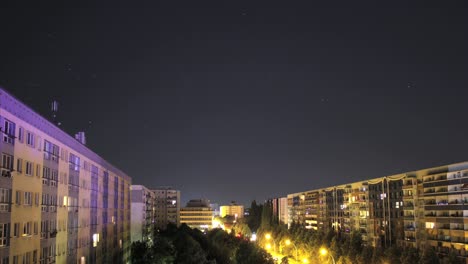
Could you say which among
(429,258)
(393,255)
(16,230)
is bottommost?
(393,255)

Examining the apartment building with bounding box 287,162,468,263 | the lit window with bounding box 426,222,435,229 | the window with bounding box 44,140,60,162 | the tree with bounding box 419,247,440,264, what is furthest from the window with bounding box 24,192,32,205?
the lit window with bounding box 426,222,435,229

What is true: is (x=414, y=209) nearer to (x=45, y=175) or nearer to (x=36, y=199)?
(x=45, y=175)

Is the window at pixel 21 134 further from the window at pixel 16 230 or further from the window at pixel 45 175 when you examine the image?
the window at pixel 45 175

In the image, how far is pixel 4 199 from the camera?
104 ft

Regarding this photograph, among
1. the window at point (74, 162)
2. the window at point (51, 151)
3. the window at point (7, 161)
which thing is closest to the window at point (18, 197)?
the window at point (7, 161)

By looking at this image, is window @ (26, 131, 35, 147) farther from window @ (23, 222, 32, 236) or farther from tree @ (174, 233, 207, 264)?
tree @ (174, 233, 207, 264)

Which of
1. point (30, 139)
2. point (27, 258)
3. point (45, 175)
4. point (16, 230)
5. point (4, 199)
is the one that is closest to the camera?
point (4, 199)

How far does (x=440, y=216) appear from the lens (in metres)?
96.8

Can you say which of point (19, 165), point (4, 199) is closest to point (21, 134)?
point (19, 165)

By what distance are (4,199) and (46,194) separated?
10.5m

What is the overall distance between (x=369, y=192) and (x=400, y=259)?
5005 cm

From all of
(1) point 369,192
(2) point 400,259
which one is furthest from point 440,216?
(1) point 369,192

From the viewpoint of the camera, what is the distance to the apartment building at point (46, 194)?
32438 mm

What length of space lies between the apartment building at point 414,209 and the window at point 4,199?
244ft
